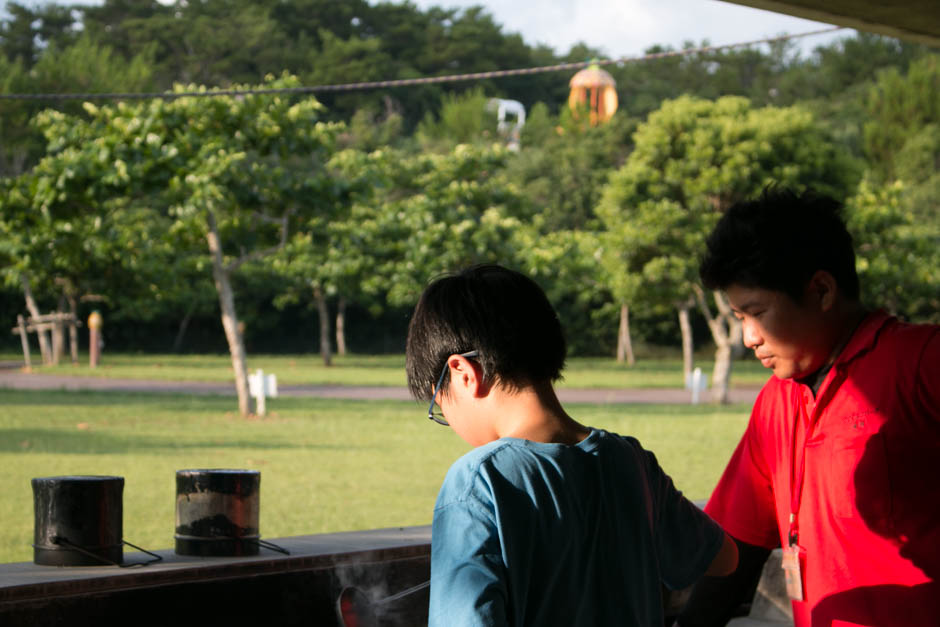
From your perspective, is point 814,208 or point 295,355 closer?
point 814,208

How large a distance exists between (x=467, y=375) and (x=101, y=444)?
9739 mm

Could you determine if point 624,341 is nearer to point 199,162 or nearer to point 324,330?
point 324,330

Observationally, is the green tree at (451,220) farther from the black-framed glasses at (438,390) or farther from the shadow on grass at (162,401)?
the black-framed glasses at (438,390)

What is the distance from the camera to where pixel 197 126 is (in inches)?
521

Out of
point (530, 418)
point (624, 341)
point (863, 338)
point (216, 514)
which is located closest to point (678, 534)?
point (530, 418)

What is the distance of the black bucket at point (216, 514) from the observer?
3.09m

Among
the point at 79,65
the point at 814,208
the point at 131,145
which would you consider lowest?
the point at 814,208

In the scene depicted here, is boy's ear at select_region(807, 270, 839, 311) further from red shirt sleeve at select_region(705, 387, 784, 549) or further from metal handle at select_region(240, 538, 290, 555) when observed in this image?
metal handle at select_region(240, 538, 290, 555)

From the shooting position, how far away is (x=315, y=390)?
59.5 ft

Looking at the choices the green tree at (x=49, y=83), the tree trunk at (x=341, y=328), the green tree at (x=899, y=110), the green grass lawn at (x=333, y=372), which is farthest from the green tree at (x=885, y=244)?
the green tree at (x=899, y=110)

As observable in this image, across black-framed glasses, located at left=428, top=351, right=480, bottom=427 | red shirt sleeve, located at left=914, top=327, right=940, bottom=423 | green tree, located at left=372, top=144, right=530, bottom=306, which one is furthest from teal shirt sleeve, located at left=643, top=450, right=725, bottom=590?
green tree, located at left=372, top=144, right=530, bottom=306

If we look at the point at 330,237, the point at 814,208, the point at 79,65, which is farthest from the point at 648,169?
the point at 79,65

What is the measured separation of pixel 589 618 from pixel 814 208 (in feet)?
2.93

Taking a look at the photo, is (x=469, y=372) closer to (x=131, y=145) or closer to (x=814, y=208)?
(x=814, y=208)
